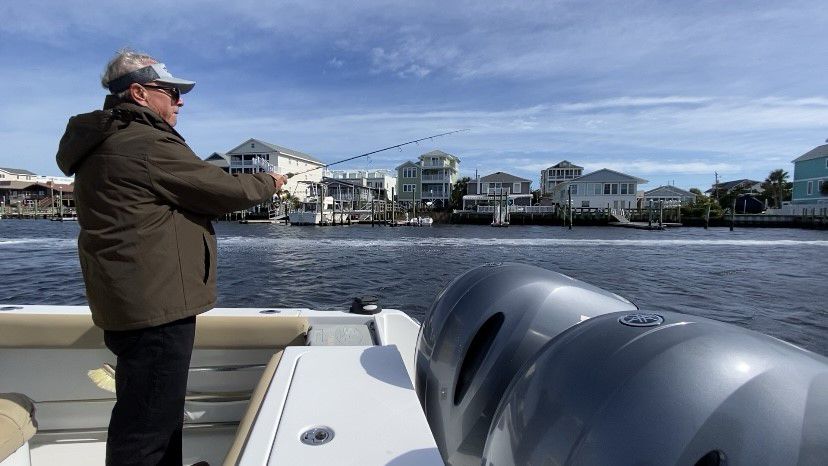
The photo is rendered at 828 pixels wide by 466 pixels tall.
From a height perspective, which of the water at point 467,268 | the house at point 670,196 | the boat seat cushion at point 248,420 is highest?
the house at point 670,196

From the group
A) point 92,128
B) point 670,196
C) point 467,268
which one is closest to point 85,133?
point 92,128

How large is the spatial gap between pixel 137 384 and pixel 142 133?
2.57ft

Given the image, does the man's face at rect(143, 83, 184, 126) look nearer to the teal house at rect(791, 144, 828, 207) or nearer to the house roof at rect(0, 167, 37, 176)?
the teal house at rect(791, 144, 828, 207)

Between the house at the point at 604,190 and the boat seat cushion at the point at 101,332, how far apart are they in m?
58.6

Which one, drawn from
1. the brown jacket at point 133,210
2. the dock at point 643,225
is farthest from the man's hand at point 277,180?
the dock at point 643,225

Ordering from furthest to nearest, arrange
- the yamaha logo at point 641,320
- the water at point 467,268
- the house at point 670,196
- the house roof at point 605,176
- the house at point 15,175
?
the house at point 15,175 → the house at point 670,196 → the house roof at point 605,176 → the water at point 467,268 → the yamaha logo at point 641,320

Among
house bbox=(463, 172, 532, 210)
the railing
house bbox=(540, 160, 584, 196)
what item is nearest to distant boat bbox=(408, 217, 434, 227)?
the railing

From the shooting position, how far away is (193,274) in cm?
150

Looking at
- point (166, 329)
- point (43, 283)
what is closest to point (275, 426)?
point (166, 329)

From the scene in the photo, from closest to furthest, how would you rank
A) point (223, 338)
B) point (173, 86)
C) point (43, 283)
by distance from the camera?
point (173, 86) < point (223, 338) < point (43, 283)

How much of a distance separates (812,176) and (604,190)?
20.8m

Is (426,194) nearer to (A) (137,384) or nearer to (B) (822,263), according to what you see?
(B) (822,263)

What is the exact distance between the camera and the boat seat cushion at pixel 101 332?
2266 mm

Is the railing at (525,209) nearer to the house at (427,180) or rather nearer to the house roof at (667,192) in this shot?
the house at (427,180)
